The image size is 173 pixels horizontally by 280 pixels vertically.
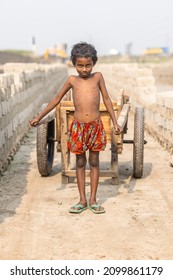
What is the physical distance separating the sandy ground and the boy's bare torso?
1.08 m

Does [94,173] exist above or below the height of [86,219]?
above

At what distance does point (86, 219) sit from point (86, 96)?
4.33 ft

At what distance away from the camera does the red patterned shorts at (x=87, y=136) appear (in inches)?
199

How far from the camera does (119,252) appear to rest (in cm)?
404

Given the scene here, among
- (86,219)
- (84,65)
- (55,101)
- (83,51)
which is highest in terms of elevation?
(83,51)

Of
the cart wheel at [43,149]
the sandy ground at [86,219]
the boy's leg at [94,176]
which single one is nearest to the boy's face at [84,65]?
the boy's leg at [94,176]

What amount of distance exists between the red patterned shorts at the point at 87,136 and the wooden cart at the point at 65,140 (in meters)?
0.72

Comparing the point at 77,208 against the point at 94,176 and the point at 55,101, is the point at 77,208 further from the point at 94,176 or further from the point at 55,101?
the point at 55,101

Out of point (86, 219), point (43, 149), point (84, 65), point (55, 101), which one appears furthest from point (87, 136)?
point (43, 149)

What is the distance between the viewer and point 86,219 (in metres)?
4.94

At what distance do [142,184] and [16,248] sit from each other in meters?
2.62

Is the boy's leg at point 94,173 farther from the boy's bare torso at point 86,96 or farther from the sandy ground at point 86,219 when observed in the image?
the boy's bare torso at point 86,96

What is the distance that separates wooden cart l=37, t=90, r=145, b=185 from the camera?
611cm

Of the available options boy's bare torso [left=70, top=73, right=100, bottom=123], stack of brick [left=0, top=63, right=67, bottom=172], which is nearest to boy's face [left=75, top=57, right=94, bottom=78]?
boy's bare torso [left=70, top=73, right=100, bottom=123]
